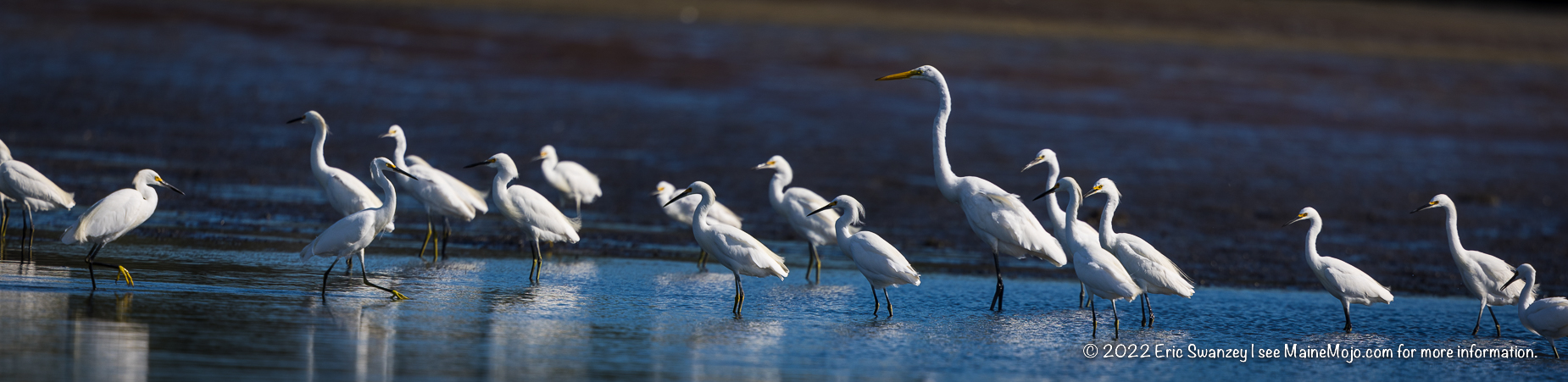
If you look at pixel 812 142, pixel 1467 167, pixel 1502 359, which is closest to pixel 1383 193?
pixel 1467 167

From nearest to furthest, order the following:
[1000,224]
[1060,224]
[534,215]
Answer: [1000,224] → [534,215] → [1060,224]

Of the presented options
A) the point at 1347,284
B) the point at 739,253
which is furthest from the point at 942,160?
the point at 1347,284

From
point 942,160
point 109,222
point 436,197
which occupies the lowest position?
point 109,222

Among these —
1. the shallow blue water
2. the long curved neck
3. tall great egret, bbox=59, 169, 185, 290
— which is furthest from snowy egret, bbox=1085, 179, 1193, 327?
tall great egret, bbox=59, 169, 185, 290

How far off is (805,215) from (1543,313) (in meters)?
5.03

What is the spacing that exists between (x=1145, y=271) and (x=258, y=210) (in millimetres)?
7435

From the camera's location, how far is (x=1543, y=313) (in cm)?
844

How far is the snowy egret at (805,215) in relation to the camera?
10961 mm

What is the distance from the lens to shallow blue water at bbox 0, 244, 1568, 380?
705 cm

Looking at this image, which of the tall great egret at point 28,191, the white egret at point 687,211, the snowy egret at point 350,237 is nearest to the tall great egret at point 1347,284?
the white egret at point 687,211

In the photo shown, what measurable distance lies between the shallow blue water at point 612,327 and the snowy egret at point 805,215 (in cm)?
45

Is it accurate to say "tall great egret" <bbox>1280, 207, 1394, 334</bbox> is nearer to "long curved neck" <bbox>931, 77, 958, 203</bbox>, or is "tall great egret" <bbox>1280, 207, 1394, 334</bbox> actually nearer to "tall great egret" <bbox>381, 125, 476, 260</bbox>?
"long curved neck" <bbox>931, 77, 958, 203</bbox>

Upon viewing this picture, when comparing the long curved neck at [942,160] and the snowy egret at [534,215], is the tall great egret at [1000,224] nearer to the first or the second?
the long curved neck at [942,160]

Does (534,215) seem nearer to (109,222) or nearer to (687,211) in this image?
(687,211)
